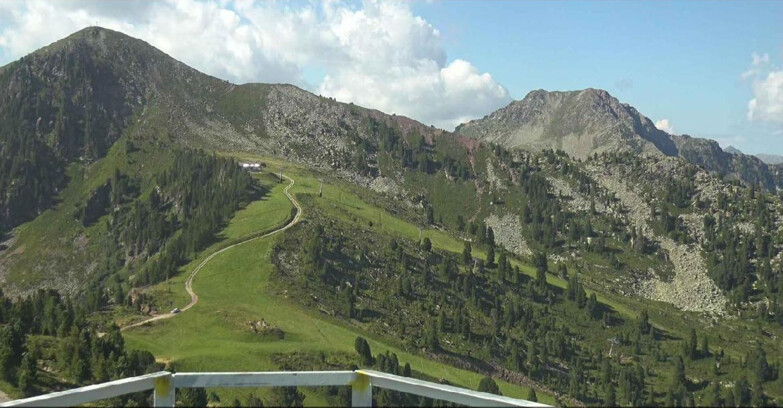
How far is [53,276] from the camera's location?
481ft

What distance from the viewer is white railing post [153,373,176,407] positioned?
719cm

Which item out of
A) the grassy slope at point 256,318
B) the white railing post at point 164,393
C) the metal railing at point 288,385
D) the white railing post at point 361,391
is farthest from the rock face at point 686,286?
the white railing post at point 164,393

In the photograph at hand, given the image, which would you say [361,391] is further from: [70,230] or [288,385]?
[70,230]

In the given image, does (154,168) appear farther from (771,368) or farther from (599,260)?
(771,368)

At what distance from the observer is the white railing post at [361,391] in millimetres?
7438

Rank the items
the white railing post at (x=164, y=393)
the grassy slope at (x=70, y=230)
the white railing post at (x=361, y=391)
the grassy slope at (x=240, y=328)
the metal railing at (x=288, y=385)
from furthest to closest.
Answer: the grassy slope at (x=70, y=230), the grassy slope at (x=240, y=328), the white railing post at (x=361, y=391), the white railing post at (x=164, y=393), the metal railing at (x=288, y=385)

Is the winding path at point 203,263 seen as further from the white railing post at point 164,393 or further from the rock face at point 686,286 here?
the rock face at point 686,286

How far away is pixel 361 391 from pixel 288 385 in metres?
0.95

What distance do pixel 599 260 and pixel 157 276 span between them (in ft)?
462

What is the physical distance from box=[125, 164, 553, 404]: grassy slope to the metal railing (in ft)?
167

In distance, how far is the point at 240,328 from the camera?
2884 inches

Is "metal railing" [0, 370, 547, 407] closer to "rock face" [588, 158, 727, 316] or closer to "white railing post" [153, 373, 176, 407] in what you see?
"white railing post" [153, 373, 176, 407]

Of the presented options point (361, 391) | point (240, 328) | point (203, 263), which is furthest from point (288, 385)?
point (203, 263)

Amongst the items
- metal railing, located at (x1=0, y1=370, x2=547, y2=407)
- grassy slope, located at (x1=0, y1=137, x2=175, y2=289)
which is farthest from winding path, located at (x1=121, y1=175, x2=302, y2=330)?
metal railing, located at (x1=0, y1=370, x2=547, y2=407)
